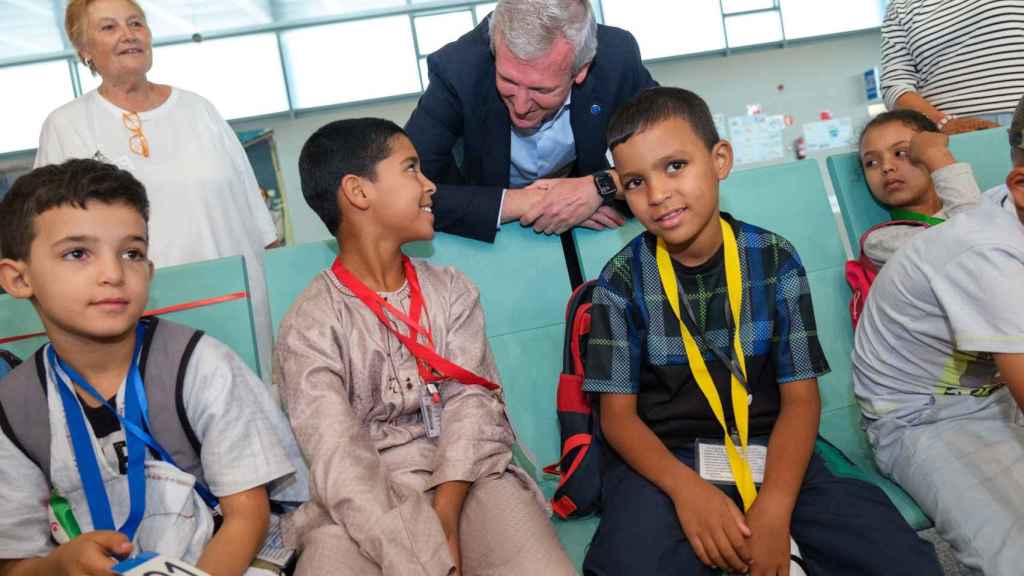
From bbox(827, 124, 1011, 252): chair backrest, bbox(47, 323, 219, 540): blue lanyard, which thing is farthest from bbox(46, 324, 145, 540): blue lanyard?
bbox(827, 124, 1011, 252): chair backrest

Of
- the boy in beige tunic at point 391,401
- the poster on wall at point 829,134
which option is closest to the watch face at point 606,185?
the boy in beige tunic at point 391,401

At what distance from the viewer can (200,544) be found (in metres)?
1.57

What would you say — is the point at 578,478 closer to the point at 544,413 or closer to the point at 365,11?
the point at 544,413

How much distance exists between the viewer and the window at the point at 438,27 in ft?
28.2

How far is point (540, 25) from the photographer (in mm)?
2205

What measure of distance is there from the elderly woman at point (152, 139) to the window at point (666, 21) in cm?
650

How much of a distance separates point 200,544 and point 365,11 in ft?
25.7

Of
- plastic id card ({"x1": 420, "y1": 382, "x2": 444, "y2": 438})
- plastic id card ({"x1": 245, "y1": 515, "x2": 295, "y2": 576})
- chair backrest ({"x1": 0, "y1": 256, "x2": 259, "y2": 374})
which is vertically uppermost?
chair backrest ({"x1": 0, "y1": 256, "x2": 259, "y2": 374})

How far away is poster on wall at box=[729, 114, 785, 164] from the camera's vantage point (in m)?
9.09

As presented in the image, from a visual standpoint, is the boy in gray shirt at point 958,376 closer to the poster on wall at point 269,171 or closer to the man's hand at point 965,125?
the man's hand at point 965,125

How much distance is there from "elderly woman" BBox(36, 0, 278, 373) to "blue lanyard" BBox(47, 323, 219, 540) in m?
1.14

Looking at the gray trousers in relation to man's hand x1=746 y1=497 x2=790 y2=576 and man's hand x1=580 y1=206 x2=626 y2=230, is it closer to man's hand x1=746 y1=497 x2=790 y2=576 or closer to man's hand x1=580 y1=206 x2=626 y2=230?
man's hand x1=746 y1=497 x2=790 y2=576

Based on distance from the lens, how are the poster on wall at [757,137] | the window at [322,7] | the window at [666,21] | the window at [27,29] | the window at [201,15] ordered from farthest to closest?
the poster on wall at [757,137] < the window at [666,21] < the window at [322,7] < the window at [201,15] < the window at [27,29]

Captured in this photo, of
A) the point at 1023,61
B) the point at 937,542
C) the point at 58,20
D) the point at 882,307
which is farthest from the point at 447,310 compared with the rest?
the point at 58,20
